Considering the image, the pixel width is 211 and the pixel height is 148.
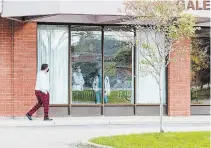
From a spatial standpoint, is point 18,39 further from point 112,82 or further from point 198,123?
point 198,123

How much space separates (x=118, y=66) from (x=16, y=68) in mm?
3622

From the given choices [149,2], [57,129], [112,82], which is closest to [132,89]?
[112,82]

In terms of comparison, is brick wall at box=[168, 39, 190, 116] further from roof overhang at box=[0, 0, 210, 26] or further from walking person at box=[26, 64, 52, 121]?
walking person at box=[26, 64, 52, 121]

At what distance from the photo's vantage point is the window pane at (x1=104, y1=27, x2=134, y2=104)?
827 inches

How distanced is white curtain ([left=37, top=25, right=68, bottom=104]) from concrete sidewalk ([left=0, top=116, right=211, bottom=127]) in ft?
3.61

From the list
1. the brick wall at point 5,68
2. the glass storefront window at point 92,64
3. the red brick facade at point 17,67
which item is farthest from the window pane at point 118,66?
the brick wall at point 5,68

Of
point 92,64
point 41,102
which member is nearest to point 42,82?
point 41,102

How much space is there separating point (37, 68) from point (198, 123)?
5.60 meters

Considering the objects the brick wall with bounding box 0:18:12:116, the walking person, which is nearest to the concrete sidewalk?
the walking person

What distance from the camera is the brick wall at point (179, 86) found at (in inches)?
840

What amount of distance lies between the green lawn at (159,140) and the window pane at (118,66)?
682 centimetres

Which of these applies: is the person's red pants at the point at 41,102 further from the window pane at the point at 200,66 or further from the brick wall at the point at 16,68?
the window pane at the point at 200,66

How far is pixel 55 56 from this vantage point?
67.7 feet

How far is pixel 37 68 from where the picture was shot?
20.4 m
